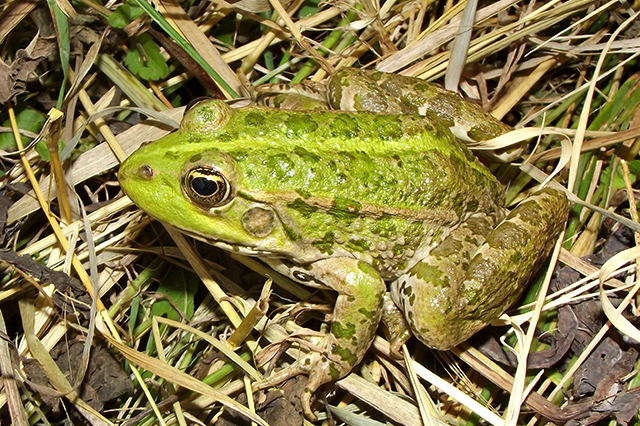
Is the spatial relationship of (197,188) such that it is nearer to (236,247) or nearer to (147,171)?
(147,171)

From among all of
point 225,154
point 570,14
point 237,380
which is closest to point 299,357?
point 237,380

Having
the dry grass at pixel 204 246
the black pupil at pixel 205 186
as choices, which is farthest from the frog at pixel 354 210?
the dry grass at pixel 204 246

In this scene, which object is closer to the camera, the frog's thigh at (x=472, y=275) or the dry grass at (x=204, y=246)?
the frog's thigh at (x=472, y=275)

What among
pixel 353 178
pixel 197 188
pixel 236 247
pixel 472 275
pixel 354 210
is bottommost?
pixel 472 275

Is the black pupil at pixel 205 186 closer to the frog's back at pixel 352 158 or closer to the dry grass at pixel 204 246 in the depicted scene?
the frog's back at pixel 352 158

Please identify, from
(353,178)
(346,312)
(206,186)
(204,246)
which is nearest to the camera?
(206,186)

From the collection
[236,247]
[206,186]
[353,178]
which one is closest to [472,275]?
[353,178]

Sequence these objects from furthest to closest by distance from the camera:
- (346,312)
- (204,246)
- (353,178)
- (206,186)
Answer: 1. (204,246)
2. (346,312)
3. (353,178)
4. (206,186)
